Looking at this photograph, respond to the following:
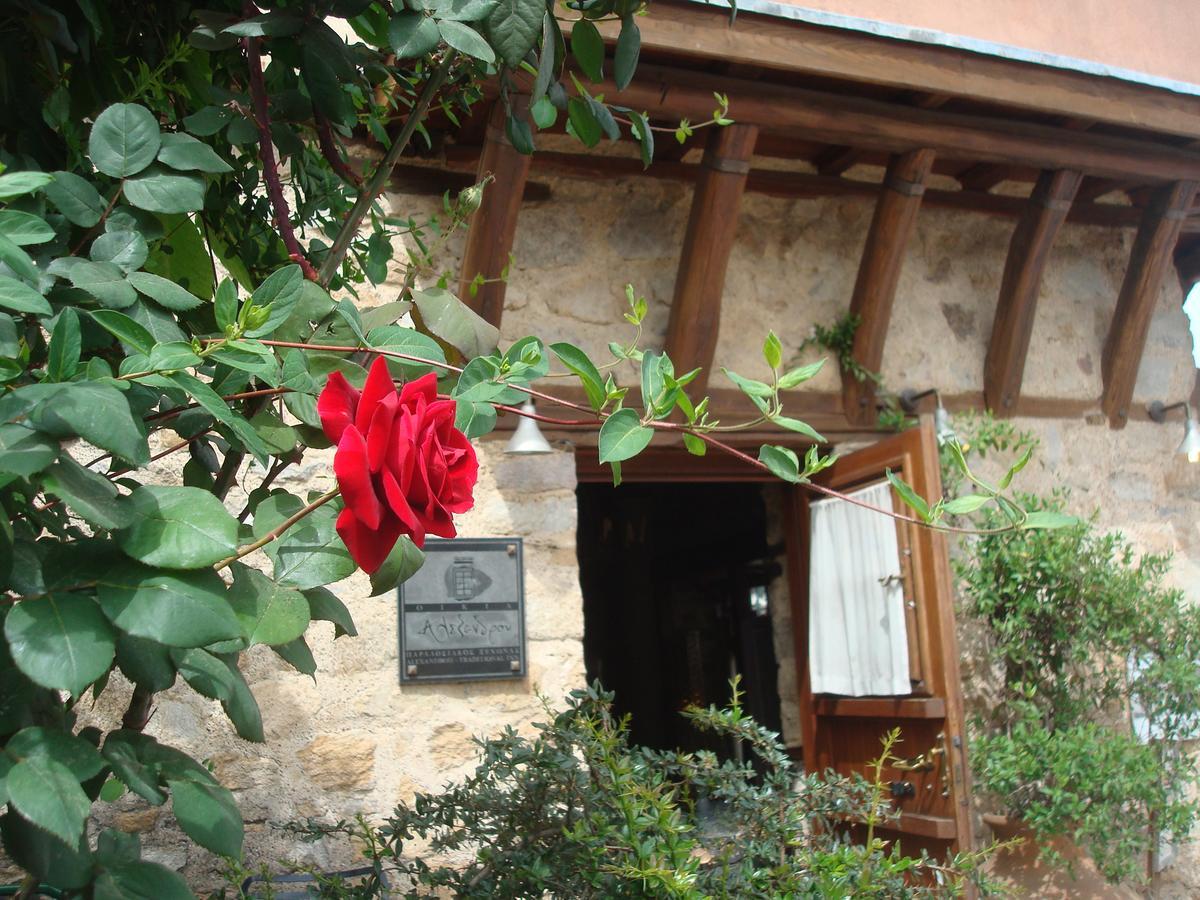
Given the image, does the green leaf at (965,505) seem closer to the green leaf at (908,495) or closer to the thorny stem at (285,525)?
the green leaf at (908,495)

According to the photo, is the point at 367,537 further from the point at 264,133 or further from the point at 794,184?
the point at 794,184

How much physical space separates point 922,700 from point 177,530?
312cm

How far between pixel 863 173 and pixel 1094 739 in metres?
2.17

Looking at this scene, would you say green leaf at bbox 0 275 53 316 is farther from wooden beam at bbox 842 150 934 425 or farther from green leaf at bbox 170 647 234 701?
wooden beam at bbox 842 150 934 425

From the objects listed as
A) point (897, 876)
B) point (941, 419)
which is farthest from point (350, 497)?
point (941, 419)

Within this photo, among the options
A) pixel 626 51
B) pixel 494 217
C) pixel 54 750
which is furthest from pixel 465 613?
pixel 54 750

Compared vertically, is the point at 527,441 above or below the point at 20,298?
above

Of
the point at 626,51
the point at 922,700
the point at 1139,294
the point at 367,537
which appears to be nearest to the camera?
the point at 367,537

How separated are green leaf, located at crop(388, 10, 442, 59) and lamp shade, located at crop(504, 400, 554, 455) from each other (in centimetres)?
210

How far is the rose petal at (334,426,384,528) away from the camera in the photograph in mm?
694

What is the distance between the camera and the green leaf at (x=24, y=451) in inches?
24.4

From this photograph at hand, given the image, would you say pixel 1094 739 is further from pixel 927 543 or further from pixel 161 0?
pixel 161 0

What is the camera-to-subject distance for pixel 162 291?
2.89 ft

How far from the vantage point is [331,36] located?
106 centimetres
